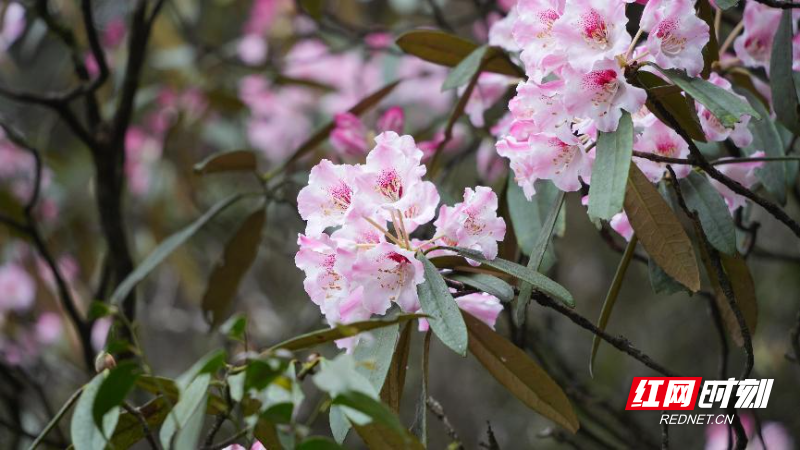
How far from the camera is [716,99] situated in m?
0.68

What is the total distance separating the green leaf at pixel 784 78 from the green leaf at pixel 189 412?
1.88ft

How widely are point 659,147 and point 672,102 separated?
64mm

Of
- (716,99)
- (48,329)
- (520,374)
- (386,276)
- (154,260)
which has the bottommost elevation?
(48,329)

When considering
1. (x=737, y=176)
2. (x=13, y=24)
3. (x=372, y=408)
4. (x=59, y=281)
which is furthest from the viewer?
(x=13, y=24)

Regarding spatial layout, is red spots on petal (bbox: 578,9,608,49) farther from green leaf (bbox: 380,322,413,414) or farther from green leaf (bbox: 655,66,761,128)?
green leaf (bbox: 380,322,413,414)

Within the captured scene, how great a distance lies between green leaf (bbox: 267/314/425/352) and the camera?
24.1 inches

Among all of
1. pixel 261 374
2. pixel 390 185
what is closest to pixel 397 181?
pixel 390 185

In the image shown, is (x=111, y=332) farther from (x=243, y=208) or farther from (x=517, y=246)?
(x=243, y=208)

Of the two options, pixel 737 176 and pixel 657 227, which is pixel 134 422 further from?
pixel 737 176

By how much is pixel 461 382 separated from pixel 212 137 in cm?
123

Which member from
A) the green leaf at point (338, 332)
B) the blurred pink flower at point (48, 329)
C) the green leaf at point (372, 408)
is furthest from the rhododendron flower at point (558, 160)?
the blurred pink flower at point (48, 329)

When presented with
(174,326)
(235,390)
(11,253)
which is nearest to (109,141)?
(11,253)

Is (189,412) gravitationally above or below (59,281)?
above

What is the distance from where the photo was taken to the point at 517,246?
99 cm
